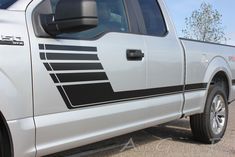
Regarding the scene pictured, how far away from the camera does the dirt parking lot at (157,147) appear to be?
567 cm

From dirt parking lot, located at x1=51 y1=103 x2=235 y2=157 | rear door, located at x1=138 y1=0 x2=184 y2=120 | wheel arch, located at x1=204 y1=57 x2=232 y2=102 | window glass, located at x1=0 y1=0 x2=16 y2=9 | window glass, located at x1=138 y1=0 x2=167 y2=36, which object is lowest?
dirt parking lot, located at x1=51 y1=103 x2=235 y2=157

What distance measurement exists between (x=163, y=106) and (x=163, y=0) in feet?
4.72

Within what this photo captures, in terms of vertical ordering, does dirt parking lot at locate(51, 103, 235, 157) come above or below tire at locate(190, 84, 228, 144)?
below

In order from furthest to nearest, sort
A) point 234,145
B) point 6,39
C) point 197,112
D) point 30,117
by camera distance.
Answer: point 234,145, point 197,112, point 30,117, point 6,39

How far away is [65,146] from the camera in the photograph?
145 inches

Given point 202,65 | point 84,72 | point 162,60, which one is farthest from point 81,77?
point 202,65

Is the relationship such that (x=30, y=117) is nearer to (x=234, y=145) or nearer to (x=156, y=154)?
(x=156, y=154)

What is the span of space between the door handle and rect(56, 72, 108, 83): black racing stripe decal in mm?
438

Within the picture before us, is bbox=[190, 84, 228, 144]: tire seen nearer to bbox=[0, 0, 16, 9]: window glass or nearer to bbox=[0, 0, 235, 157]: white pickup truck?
bbox=[0, 0, 235, 157]: white pickup truck

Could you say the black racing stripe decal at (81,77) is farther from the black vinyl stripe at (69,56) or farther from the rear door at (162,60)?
the rear door at (162,60)

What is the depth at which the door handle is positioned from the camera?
4.33m

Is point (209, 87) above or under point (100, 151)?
above

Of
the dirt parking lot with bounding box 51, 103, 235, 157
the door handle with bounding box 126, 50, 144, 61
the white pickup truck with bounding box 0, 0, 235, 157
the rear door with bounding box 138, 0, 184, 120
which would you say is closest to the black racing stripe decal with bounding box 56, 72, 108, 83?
the white pickup truck with bounding box 0, 0, 235, 157

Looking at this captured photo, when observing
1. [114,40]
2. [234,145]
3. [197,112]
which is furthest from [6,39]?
[234,145]
